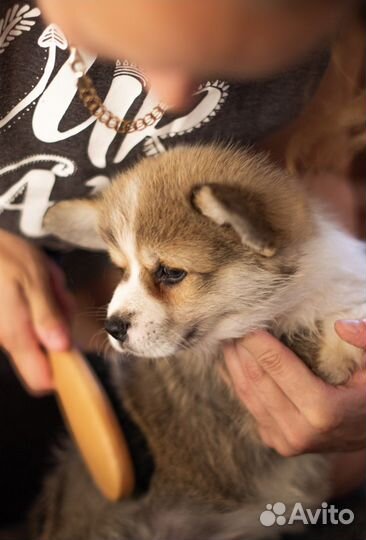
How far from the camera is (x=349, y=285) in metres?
0.82

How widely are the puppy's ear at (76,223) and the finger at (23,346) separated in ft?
0.50

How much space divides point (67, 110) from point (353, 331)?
447mm

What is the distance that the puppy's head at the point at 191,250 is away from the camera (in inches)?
28.6

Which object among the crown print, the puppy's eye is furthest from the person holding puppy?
the puppy's eye

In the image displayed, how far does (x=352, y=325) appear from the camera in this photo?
78 centimetres

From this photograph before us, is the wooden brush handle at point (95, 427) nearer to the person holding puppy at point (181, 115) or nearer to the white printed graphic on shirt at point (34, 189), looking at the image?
the person holding puppy at point (181, 115)

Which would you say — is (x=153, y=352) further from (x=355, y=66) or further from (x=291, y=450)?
(x=355, y=66)

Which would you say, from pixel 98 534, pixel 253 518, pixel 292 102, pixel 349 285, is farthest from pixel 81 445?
pixel 292 102

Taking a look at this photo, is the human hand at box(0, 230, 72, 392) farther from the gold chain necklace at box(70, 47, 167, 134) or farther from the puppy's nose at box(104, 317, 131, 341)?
the gold chain necklace at box(70, 47, 167, 134)

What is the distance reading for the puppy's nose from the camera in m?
0.76

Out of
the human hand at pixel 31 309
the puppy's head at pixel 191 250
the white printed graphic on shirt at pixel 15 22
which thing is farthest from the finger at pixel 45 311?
the white printed graphic on shirt at pixel 15 22

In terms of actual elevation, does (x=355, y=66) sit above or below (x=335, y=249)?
above

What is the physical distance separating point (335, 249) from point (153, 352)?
0.28 m

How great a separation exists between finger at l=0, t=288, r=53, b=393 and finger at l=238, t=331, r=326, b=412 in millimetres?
322
